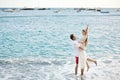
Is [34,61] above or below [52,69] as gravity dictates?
below

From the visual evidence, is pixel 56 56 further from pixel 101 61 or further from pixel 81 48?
pixel 81 48

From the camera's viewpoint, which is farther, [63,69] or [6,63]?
[6,63]

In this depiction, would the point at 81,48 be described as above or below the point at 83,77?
above

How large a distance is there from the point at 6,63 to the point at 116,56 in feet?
21.2

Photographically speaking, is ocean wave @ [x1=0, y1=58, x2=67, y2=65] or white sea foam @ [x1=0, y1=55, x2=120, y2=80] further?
ocean wave @ [x1=0, y1=58, x2=67, y2=65]

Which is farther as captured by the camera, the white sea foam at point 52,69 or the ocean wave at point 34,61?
the ocean wave at point 34,61

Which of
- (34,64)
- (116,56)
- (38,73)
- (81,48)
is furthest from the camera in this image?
(116,56)

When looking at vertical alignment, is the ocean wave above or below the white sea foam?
below

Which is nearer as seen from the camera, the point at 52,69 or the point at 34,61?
the point at 52,69

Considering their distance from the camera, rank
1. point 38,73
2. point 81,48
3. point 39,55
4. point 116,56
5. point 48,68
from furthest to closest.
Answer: point 39,55, point 116,56, point 48,68, point 38,73, point 81,48

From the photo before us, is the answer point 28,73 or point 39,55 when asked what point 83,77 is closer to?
point 28,73

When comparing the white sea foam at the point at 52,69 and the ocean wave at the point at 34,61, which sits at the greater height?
the white sea foam at the point at 52,69

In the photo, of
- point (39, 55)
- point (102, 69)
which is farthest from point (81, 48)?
point (39, 55)

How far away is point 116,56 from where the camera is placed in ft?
57.7
